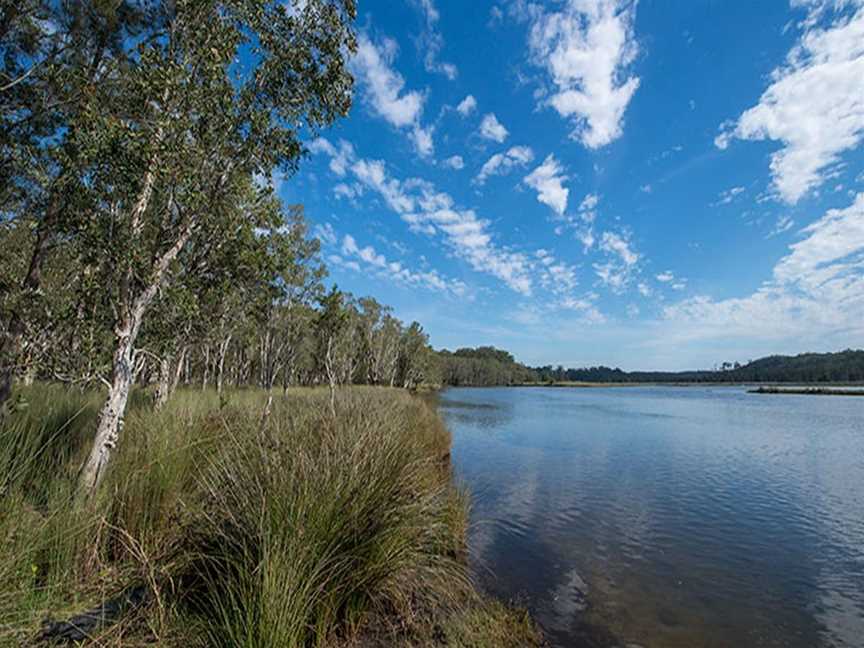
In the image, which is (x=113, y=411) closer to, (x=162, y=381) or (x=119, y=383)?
(x=119, y=383)

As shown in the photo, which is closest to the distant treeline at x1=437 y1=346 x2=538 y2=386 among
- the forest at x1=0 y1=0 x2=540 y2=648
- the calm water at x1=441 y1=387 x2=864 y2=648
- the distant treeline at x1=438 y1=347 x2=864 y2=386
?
the distant treeline at x1=438 y1=347 x2=864 y2=386

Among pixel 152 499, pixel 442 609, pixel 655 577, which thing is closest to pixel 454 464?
pixel 655 577

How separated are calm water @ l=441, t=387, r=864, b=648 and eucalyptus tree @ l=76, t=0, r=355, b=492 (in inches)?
263

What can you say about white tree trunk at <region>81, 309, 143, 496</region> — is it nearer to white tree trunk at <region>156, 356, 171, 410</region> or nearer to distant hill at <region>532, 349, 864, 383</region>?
white tree trunk at <region>156, 356, 171, 410</region>

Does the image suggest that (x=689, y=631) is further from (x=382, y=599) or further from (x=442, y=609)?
(x=382, y=599)

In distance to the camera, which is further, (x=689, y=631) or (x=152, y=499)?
(x=689, y=631)

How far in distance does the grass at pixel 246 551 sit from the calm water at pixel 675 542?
2215mm

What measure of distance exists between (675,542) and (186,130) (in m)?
11.3

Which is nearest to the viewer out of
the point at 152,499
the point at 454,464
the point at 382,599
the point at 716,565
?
the point at 382,599

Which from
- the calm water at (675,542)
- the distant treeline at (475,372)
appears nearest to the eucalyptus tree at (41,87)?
the calm water at (675,542)

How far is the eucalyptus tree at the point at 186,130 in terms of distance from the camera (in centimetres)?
480

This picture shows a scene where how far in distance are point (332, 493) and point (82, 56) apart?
755cm

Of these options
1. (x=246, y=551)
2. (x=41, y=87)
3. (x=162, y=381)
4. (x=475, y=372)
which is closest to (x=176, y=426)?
(x=246, y=551)

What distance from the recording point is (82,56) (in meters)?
6.09
